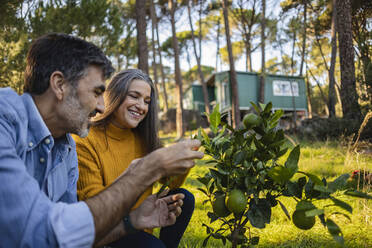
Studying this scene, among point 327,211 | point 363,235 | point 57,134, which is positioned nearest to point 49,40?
point 57,134

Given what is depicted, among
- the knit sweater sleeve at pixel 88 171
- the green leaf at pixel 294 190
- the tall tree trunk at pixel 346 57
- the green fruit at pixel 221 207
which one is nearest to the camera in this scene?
the green leaf at pixel 294 190

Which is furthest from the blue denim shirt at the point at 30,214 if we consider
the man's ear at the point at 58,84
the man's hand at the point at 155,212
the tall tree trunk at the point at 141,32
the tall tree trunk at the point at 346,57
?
the tall tree trunk at the point at 346,57

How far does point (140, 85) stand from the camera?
2199 millimetres

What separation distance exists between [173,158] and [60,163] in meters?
0.64

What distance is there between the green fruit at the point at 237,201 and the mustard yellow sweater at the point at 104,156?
31.1 inches

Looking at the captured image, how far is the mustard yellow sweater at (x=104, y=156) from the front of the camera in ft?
5.76

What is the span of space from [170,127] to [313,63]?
1603 cm

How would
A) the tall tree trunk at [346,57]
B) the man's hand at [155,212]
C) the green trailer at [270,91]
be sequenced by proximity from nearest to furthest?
the man's hand at [155,212] < the tall tree trunk at [346,57] < the green trailer at [270,91]

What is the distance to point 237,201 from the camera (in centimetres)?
111

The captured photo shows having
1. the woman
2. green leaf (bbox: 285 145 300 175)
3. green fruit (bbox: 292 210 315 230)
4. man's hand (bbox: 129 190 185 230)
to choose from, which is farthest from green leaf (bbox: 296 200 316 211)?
the woman

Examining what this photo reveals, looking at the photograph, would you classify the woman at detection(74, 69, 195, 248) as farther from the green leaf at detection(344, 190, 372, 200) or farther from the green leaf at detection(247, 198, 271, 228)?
the green leaf at detection(344, 190, 372, 200)

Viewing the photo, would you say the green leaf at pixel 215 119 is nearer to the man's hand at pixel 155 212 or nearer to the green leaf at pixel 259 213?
the green leaf at pixel 259 213

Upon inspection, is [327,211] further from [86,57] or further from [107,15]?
[107,15]

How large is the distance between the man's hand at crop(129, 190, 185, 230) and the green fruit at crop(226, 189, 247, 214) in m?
0.46
